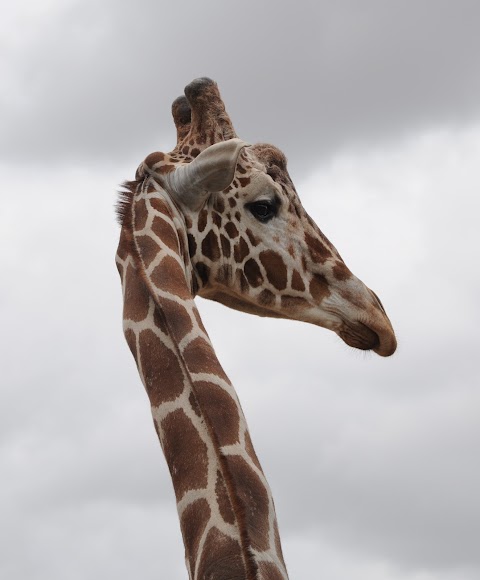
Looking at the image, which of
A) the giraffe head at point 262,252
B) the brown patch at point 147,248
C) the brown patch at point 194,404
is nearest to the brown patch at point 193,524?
the brown patch at point 194,404

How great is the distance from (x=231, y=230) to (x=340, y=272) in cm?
96

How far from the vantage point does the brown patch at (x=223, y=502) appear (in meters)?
6.16

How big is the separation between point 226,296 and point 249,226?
70 centimetres

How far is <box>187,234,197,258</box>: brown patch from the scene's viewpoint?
8.68m

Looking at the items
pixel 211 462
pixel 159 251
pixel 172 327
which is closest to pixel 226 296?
pixel 159 251

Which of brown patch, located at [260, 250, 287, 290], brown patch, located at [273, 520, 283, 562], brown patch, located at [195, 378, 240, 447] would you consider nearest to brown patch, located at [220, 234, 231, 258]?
brown patch, located at [260, 250, 287, 290]

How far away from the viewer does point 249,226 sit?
883 cm

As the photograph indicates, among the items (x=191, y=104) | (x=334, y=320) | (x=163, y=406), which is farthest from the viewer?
(x=191, y=104)

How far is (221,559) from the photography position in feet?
19.6

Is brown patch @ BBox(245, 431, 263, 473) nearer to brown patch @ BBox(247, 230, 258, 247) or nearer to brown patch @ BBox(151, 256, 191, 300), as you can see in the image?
brown patch @ BBox(151, 256, 191, 300)

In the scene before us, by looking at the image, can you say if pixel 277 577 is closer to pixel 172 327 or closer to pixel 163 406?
pixel 163 406

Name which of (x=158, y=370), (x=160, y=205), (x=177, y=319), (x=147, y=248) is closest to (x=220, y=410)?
(x=158, y=370)

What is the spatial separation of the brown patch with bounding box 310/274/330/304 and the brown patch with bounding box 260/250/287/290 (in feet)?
0.80

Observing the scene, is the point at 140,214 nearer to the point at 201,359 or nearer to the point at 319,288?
the point at 319,288
